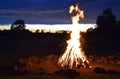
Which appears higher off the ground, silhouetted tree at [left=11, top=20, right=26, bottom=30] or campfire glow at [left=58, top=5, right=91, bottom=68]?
silhouetted tree at [left=11, top=20, right=26, bottom=30]

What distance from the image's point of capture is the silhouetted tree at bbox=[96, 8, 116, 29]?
59419 millimetres

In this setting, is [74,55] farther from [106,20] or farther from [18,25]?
[18,25]

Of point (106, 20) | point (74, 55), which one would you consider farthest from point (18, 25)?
point (74, 55)

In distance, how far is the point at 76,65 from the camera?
24000 mm

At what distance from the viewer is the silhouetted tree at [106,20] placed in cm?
5942

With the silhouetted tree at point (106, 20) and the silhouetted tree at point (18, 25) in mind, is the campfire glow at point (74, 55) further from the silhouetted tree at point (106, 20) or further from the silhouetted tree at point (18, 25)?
the silhouetted tree at point (18, 25)

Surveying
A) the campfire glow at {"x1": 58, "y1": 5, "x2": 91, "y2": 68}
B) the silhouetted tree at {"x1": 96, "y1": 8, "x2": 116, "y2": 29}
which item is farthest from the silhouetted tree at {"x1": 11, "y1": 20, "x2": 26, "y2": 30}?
the campfire glow at {"x1": 58, "y1": 5, "x2": 91, "y2": 68}

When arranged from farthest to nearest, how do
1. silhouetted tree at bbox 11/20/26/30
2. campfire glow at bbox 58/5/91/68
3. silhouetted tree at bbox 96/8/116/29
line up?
1. silhouetted tree at bbox 11/20/26/30
2. silhouetted tree at bbox 96/8/116/29
3. campfire glow at bbox 58/5/91/68

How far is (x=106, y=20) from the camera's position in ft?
197

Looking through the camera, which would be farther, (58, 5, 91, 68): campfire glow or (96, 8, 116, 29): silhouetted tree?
(96, 8, 116, 29): silhouetted tree

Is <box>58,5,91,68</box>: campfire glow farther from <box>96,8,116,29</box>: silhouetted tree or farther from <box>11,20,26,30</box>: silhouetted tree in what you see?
<box>11,20,26,30</box>: silhouetted tree

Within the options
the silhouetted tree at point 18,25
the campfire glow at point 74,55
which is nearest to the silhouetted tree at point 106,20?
the silhouetted tree at point 18,25

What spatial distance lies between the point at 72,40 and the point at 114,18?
37.7 meters

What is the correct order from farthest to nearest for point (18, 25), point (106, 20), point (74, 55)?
point (18, 25) → point (106, 20) → point (74, 55)
